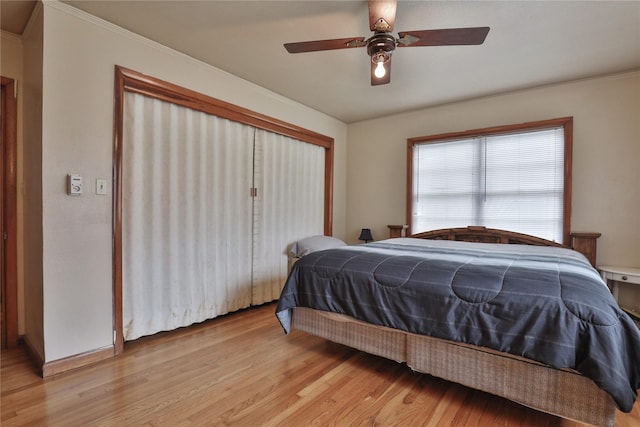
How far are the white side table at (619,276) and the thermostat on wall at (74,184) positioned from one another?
13.9ft

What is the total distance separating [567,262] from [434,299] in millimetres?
1027

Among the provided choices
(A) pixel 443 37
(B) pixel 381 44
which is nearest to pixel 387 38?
(B) pixel 381 44

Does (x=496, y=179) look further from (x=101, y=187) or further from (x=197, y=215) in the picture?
(x=101, y=187)

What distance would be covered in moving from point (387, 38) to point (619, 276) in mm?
2801

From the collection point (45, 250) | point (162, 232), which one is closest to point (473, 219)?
point (162, 232)

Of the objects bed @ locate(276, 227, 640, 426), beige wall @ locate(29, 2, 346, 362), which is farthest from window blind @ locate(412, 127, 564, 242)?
beige wall @ locate(29, 2, 346, 362)

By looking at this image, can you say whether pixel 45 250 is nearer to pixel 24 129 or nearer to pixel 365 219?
pixel 24 129

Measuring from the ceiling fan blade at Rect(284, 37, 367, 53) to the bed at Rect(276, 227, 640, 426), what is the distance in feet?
4.61

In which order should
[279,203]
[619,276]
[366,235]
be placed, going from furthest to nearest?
[366,235], [279,203], [619,276]

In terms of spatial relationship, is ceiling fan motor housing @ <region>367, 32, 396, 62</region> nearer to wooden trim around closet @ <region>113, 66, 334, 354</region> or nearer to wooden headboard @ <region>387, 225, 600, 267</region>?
wooden trim around closet @ <region>113, 66, 334, 354</region>

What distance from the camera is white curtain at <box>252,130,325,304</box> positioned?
3.41 m

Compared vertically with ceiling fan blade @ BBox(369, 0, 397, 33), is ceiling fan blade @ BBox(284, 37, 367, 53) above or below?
below

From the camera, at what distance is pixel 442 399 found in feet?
5.76

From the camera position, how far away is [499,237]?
335cm
